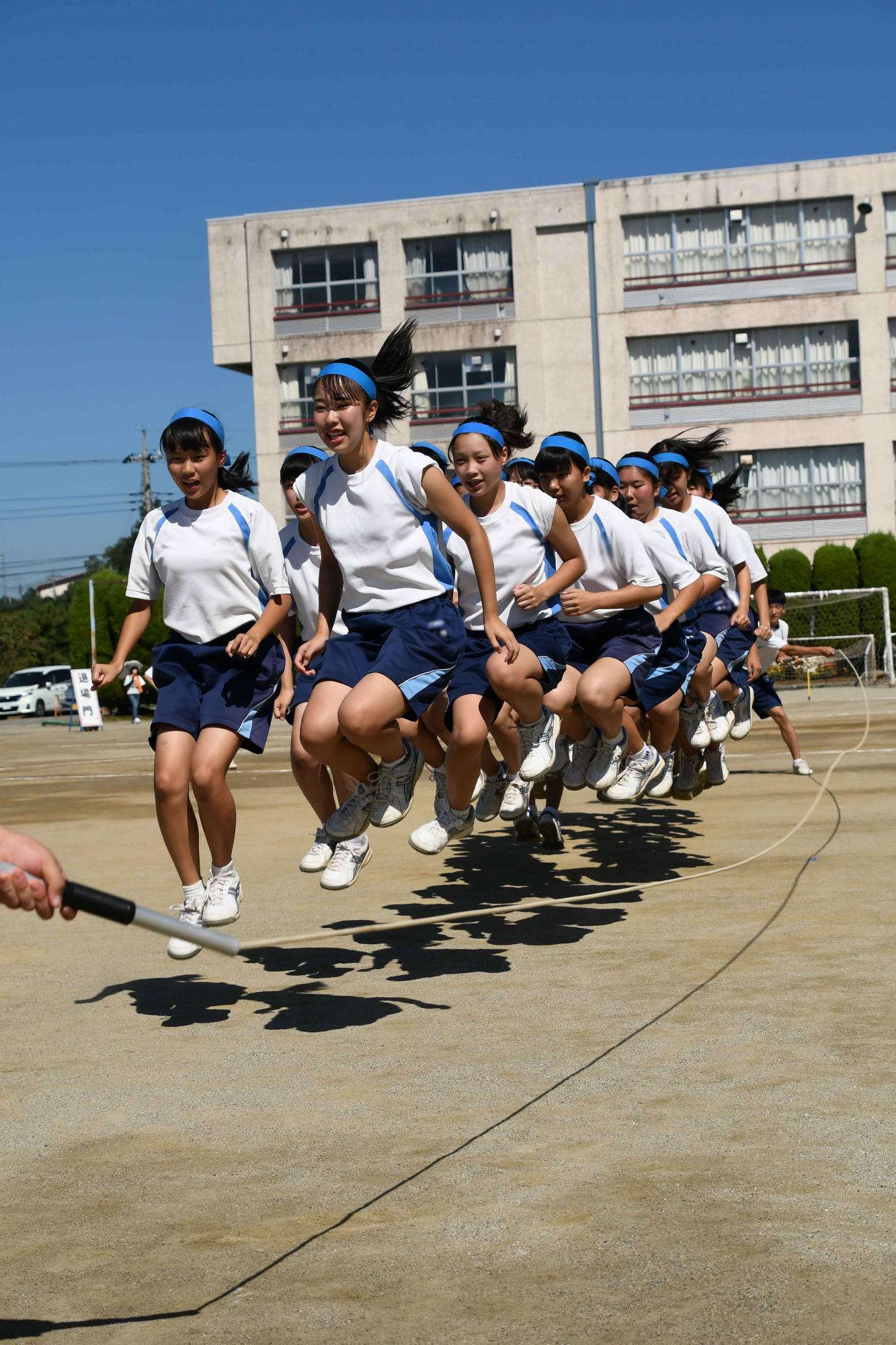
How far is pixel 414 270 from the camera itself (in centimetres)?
5156

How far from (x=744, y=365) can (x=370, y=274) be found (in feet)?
42.8

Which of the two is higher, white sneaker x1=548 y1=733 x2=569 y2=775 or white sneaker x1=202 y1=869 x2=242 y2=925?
white sneaker x1=548 y1=733 x2=569 y2=775

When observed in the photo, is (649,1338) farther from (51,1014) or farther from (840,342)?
(840,342)

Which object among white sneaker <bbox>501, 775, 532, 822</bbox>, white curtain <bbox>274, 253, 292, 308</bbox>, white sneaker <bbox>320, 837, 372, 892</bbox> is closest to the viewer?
white sneaker <bbox>320, 837, 372, 892</bbox>

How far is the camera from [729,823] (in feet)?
40.0

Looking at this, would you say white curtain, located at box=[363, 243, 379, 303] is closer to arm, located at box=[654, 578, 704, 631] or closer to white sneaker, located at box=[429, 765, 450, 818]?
arm, located at box=[654, 578, 704, 631]

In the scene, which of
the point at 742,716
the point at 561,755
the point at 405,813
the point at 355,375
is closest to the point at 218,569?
the point at 355,375

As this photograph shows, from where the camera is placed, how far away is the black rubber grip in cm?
314

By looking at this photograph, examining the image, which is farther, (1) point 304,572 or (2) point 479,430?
(1) point 304,572

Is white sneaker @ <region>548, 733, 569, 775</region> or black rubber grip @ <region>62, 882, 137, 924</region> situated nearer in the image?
black rubber grip @ <region>62, 882, 137, 924</region>

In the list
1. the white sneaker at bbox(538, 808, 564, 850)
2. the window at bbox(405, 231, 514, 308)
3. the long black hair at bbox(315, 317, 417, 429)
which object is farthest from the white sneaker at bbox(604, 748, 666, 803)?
the window at bbox(405, 231, 514, 308)

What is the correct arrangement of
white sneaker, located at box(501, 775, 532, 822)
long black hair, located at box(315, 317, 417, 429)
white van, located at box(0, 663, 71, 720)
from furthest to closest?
white van, located at box(0, 663, 71, 720) < white sneaker, located at box(501, 775, 532, 822) < long black hair, located at box(315, 317, 417, 429)

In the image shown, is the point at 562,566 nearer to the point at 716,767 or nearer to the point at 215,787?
the point at 215,787

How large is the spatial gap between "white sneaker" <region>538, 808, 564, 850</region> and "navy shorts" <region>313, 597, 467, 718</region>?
3.63 meters
